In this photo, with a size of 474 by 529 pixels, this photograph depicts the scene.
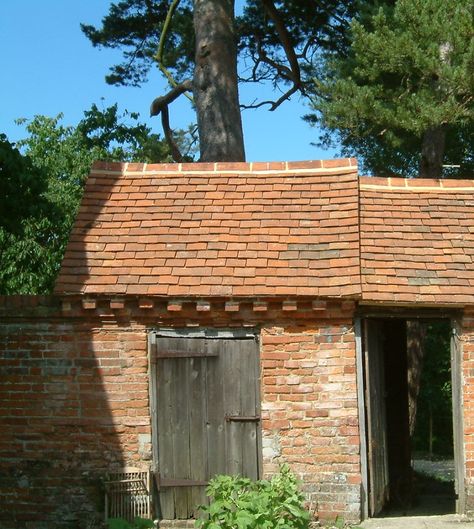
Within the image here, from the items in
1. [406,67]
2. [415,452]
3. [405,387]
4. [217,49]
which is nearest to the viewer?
[405,387]

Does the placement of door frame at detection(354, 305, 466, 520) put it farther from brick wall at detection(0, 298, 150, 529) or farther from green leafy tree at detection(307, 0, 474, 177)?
green leafy tree at detection(307, 0, 474, 177)

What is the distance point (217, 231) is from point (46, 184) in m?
2.08

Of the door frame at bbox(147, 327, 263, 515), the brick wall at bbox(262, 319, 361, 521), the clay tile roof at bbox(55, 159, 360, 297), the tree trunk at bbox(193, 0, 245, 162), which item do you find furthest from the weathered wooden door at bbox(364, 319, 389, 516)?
the tree trunk at bbox(193, 0, 245, 162)

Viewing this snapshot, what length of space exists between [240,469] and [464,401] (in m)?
2.59

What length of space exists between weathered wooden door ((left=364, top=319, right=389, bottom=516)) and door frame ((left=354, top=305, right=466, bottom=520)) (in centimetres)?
8

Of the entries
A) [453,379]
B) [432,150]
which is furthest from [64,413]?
[432,150]

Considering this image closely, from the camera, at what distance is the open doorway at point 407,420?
32.3 feet

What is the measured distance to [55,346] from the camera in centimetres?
981

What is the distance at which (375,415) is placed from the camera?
10273mm

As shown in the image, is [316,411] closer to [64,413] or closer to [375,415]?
[375,415]

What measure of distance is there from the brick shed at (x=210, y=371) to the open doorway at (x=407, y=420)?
7 centimetres

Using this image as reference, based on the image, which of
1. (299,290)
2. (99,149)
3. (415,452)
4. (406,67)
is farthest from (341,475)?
(99,149)

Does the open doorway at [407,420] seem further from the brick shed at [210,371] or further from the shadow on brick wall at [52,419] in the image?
the shadow on brick wall at [52,419]

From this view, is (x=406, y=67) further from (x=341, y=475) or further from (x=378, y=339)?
(x=341, y=475)
